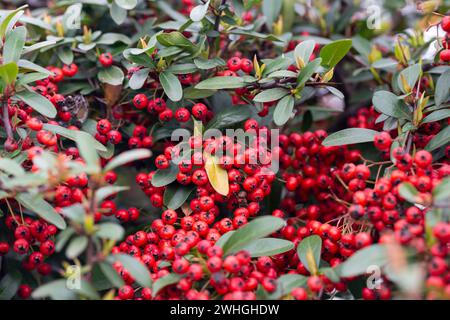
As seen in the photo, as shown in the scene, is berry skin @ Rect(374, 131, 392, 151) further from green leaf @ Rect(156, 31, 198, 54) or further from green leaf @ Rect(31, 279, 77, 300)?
green leaf @ Rect(31, 279, 77, 300)

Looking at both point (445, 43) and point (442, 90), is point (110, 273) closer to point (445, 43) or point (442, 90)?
point (442, 90)

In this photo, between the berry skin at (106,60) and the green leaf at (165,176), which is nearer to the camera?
the green leaf at (165,176)

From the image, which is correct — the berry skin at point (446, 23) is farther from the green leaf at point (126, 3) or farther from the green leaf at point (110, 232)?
the green leaf at point (110, 232)

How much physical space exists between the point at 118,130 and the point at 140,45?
415mm

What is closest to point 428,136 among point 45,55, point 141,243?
point 141,243

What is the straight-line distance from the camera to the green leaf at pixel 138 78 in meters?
2.12

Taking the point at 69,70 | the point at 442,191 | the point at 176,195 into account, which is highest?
the point at 442,191

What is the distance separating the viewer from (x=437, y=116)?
201cm

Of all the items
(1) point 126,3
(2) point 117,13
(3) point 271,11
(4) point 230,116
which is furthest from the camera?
(3) point 271,11

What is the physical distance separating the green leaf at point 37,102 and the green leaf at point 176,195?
0.53 meters

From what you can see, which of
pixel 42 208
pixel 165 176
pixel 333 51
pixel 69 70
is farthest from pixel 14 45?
pixel 333 51

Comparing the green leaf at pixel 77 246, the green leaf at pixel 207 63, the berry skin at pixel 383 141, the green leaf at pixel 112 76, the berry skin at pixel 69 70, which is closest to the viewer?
the green leaf at pixel 77 246

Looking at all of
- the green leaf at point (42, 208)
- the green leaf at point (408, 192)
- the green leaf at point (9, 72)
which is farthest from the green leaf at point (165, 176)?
the green leaf at point (408, 192)

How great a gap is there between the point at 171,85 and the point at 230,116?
0.29 metres
